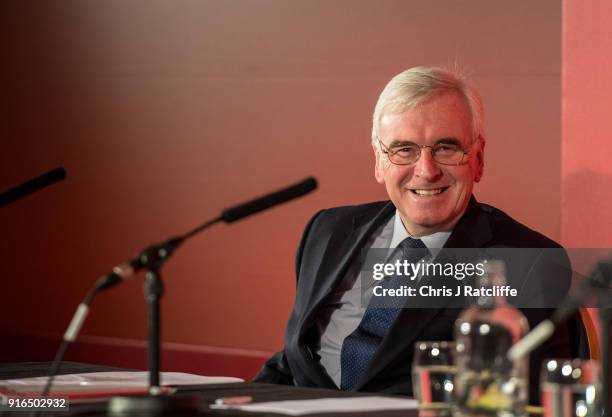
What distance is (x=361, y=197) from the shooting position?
4.58m

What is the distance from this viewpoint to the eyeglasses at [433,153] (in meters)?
2.91

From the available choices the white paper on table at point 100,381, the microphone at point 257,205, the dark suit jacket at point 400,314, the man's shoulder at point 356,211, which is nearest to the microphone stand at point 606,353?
the microphone at point 257,205

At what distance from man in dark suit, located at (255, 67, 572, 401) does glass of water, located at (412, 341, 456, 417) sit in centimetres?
90

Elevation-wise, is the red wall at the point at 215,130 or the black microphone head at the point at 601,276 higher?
the red wall at the point at 215,130

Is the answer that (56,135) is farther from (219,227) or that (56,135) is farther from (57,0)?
(219,227)

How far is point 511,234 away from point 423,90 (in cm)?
44

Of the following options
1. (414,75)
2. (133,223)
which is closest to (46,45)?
(133,223)

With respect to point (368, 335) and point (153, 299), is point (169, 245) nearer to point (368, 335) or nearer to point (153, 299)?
point (153, 299)

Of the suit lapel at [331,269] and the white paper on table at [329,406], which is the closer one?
the white paper on table at [329,406]

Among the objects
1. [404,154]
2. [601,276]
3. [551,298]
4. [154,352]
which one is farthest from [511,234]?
[601,276]

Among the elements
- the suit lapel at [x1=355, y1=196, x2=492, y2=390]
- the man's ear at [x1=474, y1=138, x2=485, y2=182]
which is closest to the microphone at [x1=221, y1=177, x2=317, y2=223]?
the suit lapel at [x1=355, y1=196, x2=492, y2=390]

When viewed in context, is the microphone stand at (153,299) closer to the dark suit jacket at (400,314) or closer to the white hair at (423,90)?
the dark suit jacket at (400,314)

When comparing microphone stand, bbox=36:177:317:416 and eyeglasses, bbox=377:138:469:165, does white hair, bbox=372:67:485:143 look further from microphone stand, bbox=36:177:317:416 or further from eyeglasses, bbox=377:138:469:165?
microphone stand, bbox=36:177:317:416

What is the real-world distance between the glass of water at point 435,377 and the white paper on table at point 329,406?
22 cm
